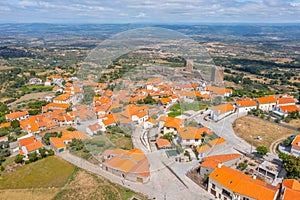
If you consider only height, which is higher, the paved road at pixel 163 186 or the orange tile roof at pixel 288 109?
the orange tile roof at pixel 288 109

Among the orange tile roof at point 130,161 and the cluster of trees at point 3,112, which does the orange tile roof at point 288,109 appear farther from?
the cluster of trees at point 3,112

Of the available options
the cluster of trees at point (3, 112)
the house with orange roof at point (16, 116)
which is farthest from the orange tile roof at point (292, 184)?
the cluster of trees at point (3, 112)

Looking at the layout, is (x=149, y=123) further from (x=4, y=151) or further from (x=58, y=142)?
(x=4, y=151)

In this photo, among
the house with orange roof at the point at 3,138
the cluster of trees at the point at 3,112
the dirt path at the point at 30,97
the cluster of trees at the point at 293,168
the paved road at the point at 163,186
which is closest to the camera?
→ the paved road at the point at 163,186

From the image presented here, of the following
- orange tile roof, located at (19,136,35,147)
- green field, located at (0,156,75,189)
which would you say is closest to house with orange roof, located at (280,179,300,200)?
green field, located at (0,156,75,189)

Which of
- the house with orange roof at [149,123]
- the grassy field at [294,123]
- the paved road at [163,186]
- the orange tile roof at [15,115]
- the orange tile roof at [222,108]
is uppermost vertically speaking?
the house with orange roof at [149,123]

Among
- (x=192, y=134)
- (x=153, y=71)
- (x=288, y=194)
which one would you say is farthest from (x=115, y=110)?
(x=288, y=194)
